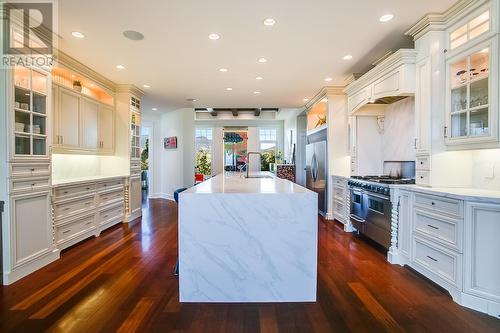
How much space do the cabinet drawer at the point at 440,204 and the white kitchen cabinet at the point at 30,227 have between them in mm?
4062

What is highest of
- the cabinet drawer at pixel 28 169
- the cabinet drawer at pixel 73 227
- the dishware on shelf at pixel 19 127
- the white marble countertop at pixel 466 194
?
the dishware on shelf at pixel 19 127

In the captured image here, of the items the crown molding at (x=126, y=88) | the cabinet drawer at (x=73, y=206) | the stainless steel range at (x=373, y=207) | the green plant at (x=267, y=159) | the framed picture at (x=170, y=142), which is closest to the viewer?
the stainless steel range at (x=373, y=207)

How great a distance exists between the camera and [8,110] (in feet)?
8.60

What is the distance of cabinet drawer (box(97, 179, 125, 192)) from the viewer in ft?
14.6

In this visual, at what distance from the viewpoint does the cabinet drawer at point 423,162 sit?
283 cm

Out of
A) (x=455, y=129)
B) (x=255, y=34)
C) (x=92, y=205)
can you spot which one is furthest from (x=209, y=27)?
(x=92, y=205)

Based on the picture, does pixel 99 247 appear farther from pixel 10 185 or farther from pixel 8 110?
pixel 8 110

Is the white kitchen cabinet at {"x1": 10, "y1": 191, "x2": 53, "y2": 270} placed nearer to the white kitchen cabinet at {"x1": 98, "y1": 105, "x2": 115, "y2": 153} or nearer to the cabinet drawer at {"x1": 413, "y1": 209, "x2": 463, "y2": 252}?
the white kitchen cabinet at {"x1": 98, "y1": 105, "x2": 115, "y2": 153}

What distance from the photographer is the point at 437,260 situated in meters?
2.51

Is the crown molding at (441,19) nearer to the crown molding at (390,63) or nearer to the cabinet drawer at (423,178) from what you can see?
the crown molding at (390,63)

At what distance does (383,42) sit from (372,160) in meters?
1.98

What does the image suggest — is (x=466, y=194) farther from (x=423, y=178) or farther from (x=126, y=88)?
(x=126, y=88)

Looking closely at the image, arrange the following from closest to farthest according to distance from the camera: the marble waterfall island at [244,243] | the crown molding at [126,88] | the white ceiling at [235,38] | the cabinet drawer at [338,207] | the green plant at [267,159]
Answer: the marble waterfall island at [244,243] → the white ceiling at [235,38] → the cabinet drawer at [338,207] → the crown molding at [126,88] → the green plant at [267,159]

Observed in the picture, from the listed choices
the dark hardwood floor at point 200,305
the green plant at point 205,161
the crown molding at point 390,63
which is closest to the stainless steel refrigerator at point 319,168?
the crown molding at point 390,63
